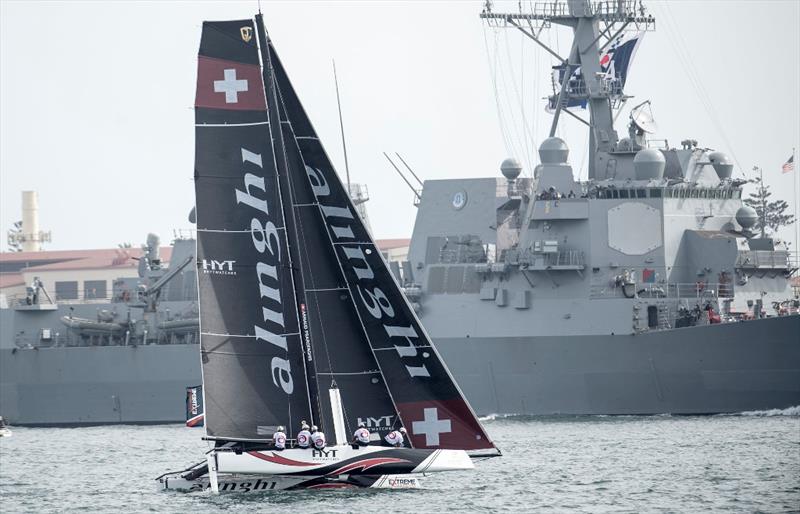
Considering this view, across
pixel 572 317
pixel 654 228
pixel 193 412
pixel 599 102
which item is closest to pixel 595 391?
pixel 572 317

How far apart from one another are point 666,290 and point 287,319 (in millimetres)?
18642

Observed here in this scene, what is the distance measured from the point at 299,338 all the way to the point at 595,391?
17.4 meters

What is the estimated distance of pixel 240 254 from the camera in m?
21.1

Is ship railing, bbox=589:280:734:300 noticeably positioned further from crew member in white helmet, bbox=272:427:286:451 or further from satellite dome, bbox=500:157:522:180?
crew member in white helmet, bbox=272:427:286:451

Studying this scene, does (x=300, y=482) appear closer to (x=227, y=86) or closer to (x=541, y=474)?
(x=541, y=474)

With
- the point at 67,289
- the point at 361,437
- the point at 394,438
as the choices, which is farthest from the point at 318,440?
the point at 67,289

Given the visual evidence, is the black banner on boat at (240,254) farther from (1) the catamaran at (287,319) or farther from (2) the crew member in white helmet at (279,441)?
(2) the crew member in white helmet at (279,441)

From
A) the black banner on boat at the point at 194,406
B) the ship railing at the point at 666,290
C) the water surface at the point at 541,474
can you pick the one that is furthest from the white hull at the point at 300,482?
the ship railing at the point at 666,290

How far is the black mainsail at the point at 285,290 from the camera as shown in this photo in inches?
825

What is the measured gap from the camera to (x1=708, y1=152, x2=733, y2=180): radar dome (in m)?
39.6

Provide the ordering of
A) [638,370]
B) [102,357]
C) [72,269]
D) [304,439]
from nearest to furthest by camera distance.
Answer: [304,439] < [638,370] < [102,357] < [72,269]

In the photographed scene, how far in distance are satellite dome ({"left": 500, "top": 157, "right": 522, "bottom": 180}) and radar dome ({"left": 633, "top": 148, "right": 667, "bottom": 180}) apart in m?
3.91

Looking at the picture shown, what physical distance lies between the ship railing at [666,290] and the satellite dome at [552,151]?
3.73 meters

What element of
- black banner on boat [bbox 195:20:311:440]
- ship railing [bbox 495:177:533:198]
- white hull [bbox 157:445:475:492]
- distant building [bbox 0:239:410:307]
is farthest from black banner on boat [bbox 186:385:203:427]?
distant building [bbox 0:239:410:307]
